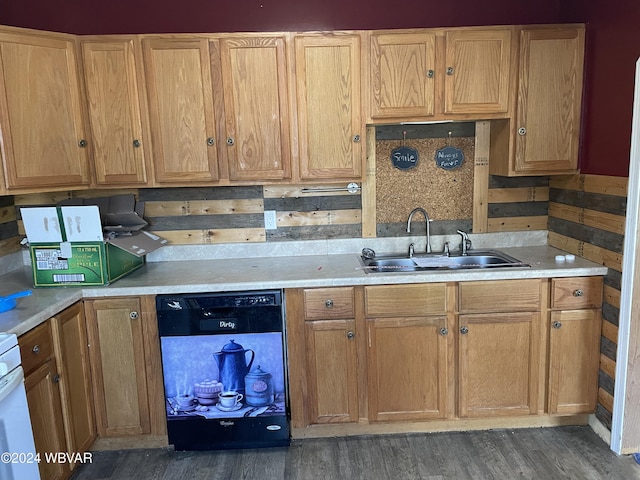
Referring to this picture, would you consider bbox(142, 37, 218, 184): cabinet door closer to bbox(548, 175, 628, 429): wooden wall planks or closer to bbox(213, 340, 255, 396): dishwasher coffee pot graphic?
bbox(213, 340, 255, 396): dishwasher coffee pot graphic

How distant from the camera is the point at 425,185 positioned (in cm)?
313

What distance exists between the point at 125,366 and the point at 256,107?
1542 mm

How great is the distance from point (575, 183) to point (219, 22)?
89.0 inches

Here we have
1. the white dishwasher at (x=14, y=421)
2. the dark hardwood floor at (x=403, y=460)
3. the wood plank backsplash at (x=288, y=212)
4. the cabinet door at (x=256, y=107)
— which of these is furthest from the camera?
the wood plank backsplash at (x=288, y=212)

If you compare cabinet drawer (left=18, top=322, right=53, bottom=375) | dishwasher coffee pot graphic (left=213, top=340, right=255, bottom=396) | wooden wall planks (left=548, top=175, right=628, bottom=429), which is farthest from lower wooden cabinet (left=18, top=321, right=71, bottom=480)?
wooden wall planks (left=548, top=175, right=628, bottom=429)

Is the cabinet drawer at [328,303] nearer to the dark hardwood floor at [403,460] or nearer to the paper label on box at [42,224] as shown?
the dark hardwood floor at [403,460]

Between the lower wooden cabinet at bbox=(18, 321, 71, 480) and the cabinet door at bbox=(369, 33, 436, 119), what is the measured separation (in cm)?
198

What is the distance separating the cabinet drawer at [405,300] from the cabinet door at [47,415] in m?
1.53

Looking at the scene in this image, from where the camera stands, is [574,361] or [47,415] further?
[574,361]

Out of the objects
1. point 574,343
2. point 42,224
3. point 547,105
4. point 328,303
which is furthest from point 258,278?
point 547,105

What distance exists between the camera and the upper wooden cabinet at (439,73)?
2676 millimetres

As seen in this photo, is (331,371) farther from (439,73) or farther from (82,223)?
(439,73)

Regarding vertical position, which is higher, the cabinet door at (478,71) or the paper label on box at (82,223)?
the cabinet door at (478,71)

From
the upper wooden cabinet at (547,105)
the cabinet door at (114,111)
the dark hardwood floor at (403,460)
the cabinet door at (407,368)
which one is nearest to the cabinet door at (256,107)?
the cabinet door at (114,111)
